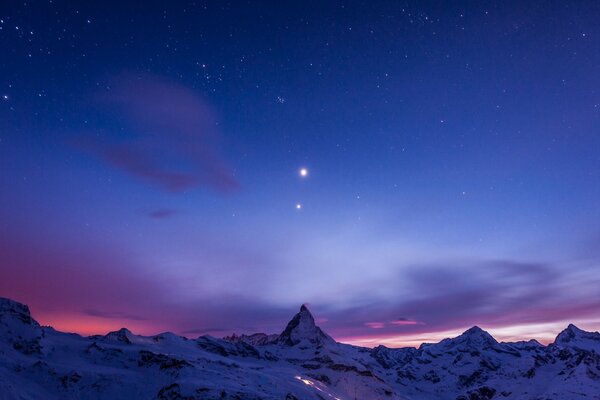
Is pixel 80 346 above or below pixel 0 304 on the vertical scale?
below

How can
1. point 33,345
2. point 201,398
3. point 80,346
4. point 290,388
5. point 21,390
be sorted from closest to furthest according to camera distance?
point 21,390, point 201,398, point 33,345, point 80,346, point 290,388

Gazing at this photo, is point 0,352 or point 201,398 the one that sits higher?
point 0,352

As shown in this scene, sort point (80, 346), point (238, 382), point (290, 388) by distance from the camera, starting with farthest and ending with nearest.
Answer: point (290, 388), point (80, 346), point (238, 382)

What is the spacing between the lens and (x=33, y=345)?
99.7m

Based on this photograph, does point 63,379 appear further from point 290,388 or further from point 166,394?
point 290,388

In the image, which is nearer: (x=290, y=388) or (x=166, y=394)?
(x=166, y=394)

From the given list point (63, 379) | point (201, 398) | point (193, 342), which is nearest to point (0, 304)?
point (63, 379)

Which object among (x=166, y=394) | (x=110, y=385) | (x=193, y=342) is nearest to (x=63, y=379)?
(x=110, y=385)

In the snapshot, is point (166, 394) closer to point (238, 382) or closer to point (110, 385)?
point (110, 385)

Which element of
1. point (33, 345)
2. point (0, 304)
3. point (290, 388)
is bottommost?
point (290, 388)

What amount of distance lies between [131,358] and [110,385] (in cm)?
1858

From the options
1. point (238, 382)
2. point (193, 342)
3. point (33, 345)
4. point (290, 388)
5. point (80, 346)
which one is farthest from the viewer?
point (193, 342)

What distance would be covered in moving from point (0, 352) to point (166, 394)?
1400 inches

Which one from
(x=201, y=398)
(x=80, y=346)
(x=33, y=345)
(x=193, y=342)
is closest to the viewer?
(x=201, y=398)
